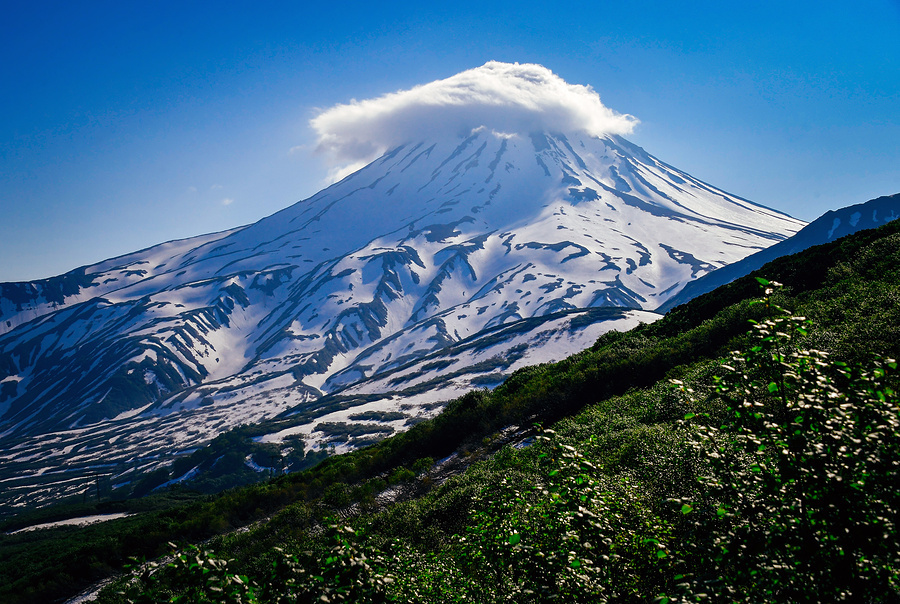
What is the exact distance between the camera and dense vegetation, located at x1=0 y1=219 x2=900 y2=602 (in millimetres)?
6742

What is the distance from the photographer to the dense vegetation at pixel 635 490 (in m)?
6.74

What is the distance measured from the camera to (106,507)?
257ft

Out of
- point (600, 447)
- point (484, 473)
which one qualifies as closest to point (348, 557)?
point (600, 447)

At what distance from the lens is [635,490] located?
40.9 feet

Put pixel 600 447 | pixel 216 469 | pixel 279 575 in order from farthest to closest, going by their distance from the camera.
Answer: pixel 216 469, pixel 600 447, pixel 279 575

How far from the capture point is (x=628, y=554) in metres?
10.1

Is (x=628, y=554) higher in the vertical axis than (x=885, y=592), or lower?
lower

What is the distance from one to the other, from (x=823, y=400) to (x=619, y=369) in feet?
90.6

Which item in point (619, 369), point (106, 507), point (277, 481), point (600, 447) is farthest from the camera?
point (106, 507)

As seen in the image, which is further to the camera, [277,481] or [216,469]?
[216,469]

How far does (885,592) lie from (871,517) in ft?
3.17

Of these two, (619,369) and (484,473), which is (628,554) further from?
(619,369)

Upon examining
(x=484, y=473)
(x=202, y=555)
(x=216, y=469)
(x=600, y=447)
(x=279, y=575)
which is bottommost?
(x=216, y=469)

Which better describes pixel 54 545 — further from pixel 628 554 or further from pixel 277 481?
pixel 628 554
